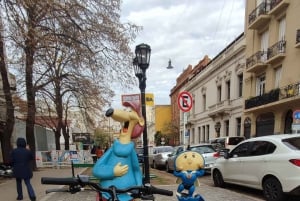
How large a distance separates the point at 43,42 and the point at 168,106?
72227 millimetres

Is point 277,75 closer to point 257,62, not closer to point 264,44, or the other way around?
point 257,62

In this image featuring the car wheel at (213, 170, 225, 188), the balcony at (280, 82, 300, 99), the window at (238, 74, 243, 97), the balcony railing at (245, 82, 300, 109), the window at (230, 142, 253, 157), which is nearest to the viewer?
the window at (230, 142, 253, 157)

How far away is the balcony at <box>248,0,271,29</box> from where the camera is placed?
92.5 feet

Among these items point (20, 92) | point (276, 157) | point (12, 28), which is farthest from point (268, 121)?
point (12, 28)

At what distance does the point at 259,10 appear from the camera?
96.2 feet

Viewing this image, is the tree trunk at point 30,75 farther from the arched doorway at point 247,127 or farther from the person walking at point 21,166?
the arched doorway at point 247,127

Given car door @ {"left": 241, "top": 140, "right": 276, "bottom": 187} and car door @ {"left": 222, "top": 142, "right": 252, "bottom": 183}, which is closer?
car door @ {"left": 241, "top": 140, "right": 276, "bottom": 187}

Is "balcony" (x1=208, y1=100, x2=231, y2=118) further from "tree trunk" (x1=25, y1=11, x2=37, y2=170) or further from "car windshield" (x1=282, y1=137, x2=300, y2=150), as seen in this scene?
"car windshield" (x1=282, y1=137, x2=300, y2=150)

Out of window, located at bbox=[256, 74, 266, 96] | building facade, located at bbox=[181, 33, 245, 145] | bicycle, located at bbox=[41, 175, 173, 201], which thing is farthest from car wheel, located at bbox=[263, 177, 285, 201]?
building facade, located at bbox=[181, 33, 245, 145]

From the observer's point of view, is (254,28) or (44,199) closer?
(44,199)

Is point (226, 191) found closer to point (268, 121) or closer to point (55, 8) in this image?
point (55, 8)

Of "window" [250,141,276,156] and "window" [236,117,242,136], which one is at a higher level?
"window" [250,141,276,156]

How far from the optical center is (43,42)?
1105 cm

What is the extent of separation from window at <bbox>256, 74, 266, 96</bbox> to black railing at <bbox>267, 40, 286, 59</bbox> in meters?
2.66
